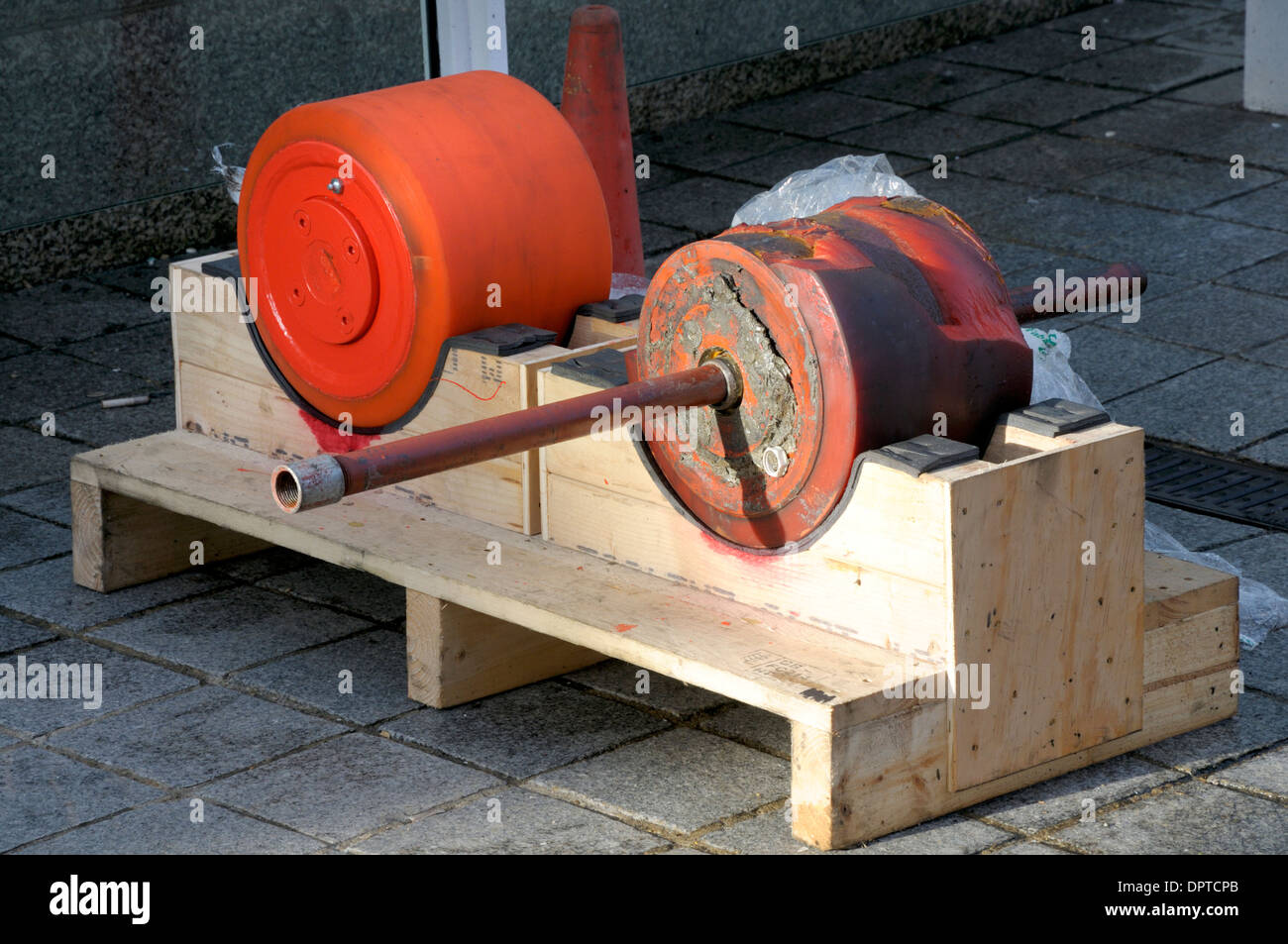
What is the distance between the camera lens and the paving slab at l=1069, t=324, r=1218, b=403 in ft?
21.6

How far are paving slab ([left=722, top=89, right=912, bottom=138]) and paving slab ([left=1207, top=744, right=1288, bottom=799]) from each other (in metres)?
5.24

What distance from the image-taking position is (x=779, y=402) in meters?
4.29

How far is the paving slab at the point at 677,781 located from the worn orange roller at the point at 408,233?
1043 mm

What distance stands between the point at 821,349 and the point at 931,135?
527 cm

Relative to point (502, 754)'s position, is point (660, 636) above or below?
above

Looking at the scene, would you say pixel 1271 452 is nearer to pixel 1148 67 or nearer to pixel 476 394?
pixel 476 394

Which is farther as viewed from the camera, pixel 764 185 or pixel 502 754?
pixel 764 185

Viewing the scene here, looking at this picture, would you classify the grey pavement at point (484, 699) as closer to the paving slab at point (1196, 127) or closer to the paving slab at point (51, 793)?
the paving slab at point (51, 793)

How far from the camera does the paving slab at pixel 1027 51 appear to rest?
10.2 meters
